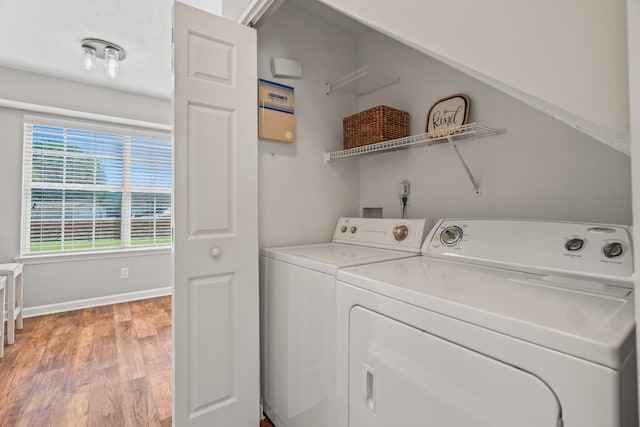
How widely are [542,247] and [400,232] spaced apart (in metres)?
0.61

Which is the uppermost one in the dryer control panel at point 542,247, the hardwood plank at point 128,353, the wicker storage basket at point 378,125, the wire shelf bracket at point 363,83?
the wire shelf bracket at point 363,83

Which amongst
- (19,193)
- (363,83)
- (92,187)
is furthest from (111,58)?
(363,83)

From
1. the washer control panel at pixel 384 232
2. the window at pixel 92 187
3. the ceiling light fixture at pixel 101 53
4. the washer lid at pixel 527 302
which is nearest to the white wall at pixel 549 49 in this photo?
the washer lid at pixel 527 302

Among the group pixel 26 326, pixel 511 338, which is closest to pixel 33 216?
pixel 26 326

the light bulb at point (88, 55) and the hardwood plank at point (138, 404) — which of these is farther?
the light bulb at point (88, 55)

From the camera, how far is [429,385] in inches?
30.5

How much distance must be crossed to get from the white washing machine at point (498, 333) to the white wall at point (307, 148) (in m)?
0.76

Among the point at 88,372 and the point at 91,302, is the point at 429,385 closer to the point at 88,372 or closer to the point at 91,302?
the point at 88,372

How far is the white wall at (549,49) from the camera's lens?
456 millimetres

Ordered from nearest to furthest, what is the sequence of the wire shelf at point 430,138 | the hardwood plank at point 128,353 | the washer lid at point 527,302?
the washer lid at point 527,302 → the wire shelf at point 430,138 → the hardwood plank at point 128,353

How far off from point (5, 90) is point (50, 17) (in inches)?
53.9

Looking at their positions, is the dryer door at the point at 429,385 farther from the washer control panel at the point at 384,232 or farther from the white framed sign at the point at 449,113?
the white framed sign at the point at 449,113

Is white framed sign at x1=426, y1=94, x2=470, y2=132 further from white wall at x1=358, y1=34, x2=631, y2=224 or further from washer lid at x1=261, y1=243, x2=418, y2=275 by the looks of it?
washer lid at x1=261, y1=243, x2=418, y2=275

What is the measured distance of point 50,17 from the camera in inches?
87.8
